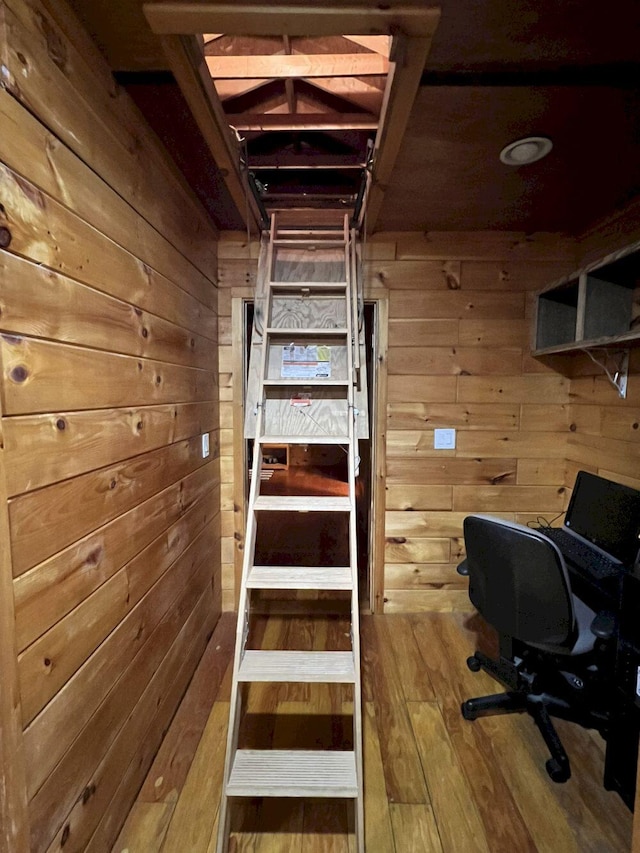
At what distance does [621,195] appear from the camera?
1.79m

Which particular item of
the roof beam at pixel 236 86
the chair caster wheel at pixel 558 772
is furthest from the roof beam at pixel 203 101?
the chair caster wheel at pixel 558 772

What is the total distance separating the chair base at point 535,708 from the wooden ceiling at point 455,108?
6.95 feet

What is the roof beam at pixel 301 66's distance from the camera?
4.70 ft

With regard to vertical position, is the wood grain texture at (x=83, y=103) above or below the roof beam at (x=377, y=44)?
below

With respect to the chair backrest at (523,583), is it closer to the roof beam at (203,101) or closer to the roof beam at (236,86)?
the roof beam at (203,101)

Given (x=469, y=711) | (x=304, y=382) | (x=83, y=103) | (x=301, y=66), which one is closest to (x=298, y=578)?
(x=304, y=382)

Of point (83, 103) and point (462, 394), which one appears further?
point (462, 394)

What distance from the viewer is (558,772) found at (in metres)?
1.42

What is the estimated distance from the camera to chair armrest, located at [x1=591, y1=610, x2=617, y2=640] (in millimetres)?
1276

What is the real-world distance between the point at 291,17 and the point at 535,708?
2.58 m

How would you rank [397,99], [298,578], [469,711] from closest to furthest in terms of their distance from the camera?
1. [397,99]
2. [298,578]
3. [469,711]

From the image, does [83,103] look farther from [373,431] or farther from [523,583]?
[523,583]

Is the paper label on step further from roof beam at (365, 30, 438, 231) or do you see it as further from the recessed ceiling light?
the recessed ceiling light

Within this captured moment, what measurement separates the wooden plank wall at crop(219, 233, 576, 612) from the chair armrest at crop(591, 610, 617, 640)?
3.38 feet
